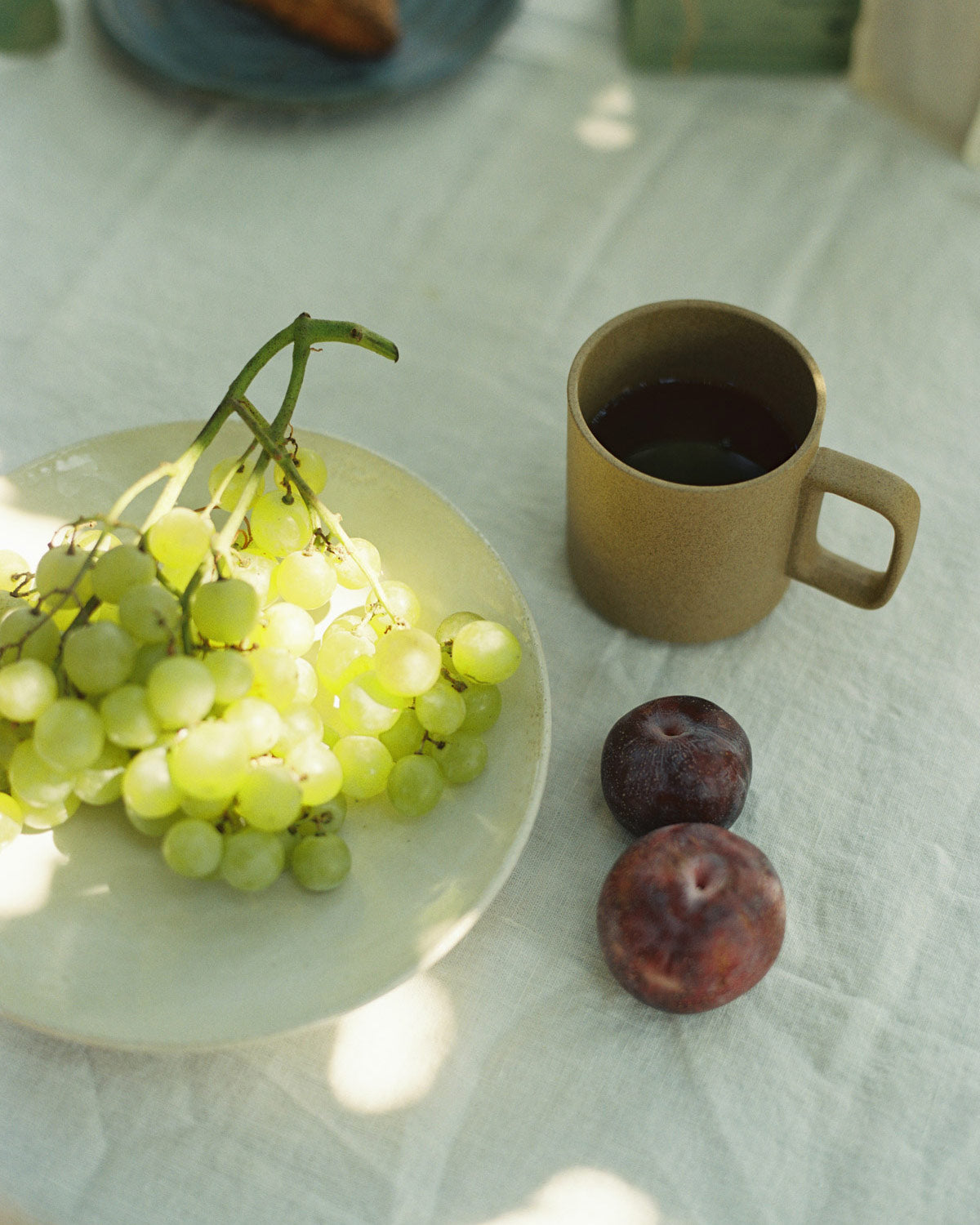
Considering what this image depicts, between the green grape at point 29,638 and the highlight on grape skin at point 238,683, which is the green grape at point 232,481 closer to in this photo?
the highlight on grape skin at point 238,683

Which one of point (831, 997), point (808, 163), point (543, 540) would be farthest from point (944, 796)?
point (808, 163)

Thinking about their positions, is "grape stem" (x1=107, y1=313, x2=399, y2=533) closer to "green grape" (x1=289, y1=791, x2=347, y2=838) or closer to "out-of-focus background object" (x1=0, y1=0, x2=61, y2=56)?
"green grape" (x1=289, y1=791, x2=347, y2=838)

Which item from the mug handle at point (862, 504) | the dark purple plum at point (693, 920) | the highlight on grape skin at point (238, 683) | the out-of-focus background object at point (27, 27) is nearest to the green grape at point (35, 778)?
the highlight on grape skin at point (238, 683)

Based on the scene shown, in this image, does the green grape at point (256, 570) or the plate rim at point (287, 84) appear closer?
the green grape at point (256, 570)

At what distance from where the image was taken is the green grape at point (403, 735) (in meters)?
0.58

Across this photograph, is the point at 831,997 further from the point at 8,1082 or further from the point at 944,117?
the point at 944,117

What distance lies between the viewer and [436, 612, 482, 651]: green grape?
0.60 metres

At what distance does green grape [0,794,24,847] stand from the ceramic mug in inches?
13.6

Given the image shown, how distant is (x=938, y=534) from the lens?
0.75m

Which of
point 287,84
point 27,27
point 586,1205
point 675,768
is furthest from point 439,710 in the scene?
point 27,27

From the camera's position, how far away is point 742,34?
3.24 ft

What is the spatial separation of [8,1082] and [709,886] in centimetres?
35

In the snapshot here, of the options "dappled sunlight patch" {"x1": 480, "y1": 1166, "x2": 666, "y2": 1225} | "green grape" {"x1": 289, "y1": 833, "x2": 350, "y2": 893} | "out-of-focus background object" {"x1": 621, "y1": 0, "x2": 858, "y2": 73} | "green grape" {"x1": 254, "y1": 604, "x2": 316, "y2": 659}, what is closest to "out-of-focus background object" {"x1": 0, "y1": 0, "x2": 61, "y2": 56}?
"out-of-focus background object" {"x1": 621, "y1": 0, "x2": 858, "y2": 73}

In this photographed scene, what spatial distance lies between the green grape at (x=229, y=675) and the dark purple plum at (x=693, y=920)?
0.20m
